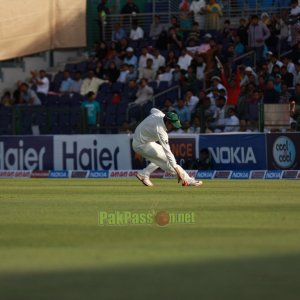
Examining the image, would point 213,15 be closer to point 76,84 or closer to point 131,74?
point 131,74

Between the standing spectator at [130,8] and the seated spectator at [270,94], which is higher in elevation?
the standing spectator at [130,8]

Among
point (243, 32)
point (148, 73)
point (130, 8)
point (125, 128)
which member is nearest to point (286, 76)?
point (243, 32)

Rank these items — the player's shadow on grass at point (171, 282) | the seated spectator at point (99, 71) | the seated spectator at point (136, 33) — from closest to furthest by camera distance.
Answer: the player's shadow on grass at point (171, 282)
the seated spectator at point (99, 71)
the seated spectator at point (136, 33)

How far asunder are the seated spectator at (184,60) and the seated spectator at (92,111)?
2.96m

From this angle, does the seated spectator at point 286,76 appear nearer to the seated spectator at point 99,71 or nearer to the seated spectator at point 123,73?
the seated spectator at point 123,73

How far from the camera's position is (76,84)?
3322cm

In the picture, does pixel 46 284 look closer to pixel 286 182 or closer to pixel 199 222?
pixel 199 222

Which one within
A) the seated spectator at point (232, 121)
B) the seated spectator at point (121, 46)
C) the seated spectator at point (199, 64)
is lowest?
the seated spectator at point (232, 121)

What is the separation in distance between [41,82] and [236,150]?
847cm

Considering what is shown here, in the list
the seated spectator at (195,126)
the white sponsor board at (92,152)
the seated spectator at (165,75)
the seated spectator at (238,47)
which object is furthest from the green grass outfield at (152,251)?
the seated spectator at (238,47)

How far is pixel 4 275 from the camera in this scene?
28.1ft

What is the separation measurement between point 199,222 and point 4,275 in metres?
4.69

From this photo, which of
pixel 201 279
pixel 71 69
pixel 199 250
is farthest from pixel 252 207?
pixel 71 69

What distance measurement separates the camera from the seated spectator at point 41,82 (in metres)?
33.6
